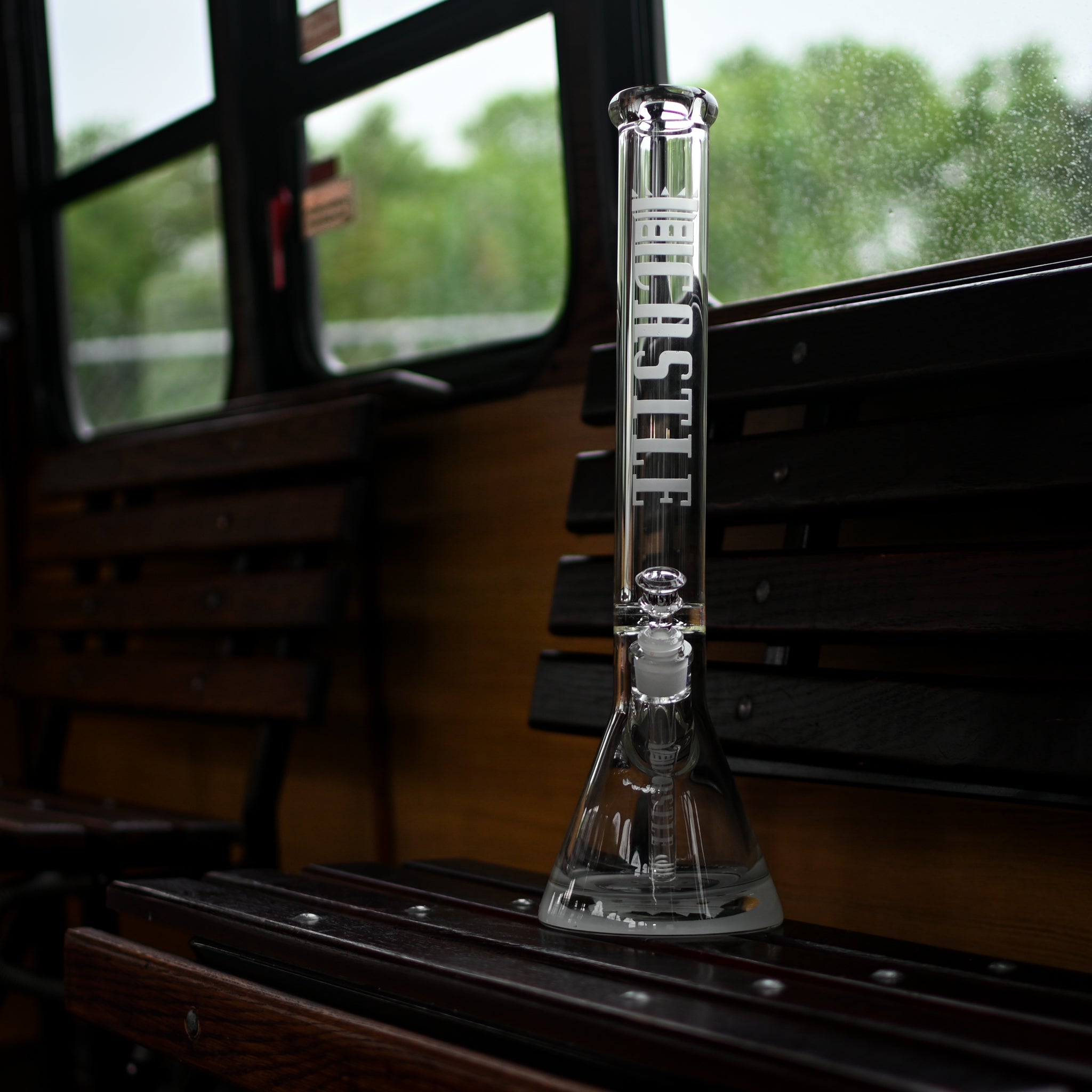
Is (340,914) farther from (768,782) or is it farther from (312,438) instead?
(312,438)

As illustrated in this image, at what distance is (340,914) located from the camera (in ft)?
3.31

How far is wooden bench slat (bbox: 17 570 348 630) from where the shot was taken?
1771 mm

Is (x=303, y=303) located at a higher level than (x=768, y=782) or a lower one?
higher

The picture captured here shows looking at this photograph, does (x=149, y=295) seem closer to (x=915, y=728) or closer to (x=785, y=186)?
(x=785, y=186)

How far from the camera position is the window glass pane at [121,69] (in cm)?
263

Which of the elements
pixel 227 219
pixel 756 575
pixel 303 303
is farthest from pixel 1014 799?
pixel 227 219

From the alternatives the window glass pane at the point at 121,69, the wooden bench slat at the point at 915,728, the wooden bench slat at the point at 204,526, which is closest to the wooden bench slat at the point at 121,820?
the wooden bench slat at the point at 204,526

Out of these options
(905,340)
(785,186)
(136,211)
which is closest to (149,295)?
(136,211)

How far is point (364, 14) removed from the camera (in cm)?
210

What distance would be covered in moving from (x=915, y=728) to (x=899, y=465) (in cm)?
23

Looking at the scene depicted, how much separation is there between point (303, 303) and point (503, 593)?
82 centimetres

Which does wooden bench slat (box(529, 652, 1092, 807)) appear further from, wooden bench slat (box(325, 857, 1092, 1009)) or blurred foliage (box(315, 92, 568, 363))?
blurred foliage (box(315, 92, 568, 363))

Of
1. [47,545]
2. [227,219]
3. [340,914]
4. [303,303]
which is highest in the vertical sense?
[227,219]

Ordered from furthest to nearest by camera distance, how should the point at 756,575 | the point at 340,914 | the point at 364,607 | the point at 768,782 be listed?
the point at 364,607 → the point at 768,782 → the point at 756,575 → the point at 340,914
